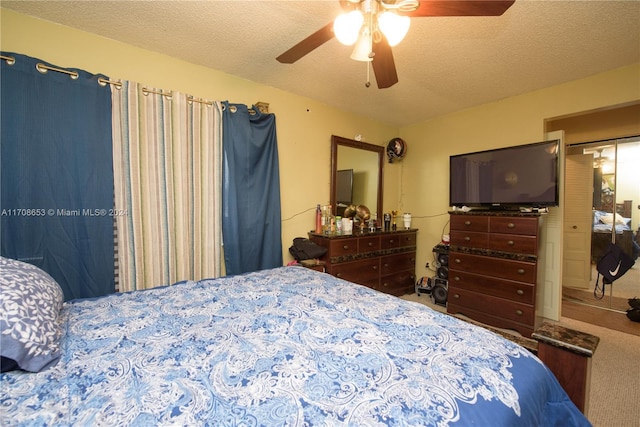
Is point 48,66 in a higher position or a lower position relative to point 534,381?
higher

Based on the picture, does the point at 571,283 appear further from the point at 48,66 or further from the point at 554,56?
the point at 48,66

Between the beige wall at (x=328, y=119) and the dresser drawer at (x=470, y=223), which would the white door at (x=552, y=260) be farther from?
the dresser drawer at (x=470, y=223)

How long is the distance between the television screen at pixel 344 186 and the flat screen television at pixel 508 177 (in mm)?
1254

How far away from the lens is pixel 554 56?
219 cm

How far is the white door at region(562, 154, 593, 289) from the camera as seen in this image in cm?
360

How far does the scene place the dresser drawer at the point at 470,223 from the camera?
276cm

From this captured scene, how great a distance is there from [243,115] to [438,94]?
2.16 m

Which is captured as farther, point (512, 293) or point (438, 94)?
point (438, 94)

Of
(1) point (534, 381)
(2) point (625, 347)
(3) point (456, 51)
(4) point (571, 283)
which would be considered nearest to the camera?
(1) point (534, 381)

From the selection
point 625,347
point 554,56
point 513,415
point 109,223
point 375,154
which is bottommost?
point 625,347

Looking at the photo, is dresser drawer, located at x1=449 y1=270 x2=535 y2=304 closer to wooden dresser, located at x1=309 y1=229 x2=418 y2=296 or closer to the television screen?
wooden dresser, located at x1=309 y1=229 x2=418 y2=296

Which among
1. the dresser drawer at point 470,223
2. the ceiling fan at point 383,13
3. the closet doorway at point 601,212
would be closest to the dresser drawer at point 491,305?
the dresser drawer at point 470,223

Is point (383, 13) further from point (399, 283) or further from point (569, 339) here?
point (399, 283)

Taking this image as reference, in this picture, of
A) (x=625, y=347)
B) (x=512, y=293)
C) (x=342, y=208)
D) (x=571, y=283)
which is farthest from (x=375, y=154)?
(x=571, y=283)
